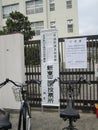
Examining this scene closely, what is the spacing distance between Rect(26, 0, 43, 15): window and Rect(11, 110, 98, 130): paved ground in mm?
28962

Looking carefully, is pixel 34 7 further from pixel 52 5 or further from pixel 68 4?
pixel 68 4

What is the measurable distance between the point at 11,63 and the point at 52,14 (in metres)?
27.6

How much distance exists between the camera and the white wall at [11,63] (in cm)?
799

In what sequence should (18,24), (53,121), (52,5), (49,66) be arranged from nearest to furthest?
(53,121), (49,66), (18,24), (52,5)

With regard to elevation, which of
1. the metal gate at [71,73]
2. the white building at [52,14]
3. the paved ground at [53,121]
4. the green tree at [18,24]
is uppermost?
the white building at [52,14]

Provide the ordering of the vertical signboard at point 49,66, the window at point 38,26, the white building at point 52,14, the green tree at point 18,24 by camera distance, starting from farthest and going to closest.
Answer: the window at point 38,26
the white building at point 52,14
the green tree at point 18,24
the vertical signboard at point 49,66

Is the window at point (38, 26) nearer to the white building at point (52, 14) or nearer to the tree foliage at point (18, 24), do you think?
the white building at point (52, 14)

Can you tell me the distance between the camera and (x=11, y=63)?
814cm

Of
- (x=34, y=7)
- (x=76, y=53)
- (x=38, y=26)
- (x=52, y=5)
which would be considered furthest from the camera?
(x=34, y=7)

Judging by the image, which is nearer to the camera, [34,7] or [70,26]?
[70,26]

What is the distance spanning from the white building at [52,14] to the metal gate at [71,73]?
2534cm

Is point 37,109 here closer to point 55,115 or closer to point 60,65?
point 55,115

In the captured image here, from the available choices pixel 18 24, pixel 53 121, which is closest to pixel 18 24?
pixel 18 24

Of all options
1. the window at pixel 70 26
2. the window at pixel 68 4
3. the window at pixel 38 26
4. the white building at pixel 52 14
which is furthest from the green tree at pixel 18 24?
the window at pixel 38 26
